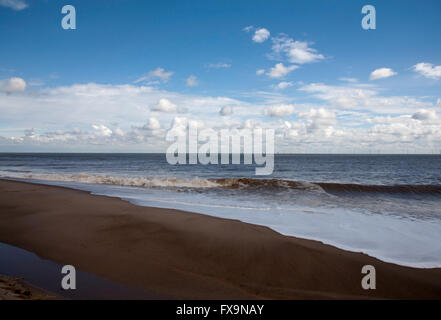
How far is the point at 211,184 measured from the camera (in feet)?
70.2

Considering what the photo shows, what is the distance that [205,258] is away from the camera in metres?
5.46

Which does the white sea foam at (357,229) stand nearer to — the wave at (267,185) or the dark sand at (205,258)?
the dark sand at (205,258)

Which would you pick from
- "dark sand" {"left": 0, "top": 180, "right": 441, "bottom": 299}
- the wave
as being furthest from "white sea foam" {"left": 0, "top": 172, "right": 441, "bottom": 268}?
the wave

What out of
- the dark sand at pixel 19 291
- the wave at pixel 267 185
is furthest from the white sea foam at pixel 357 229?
the wave at pixel 267 185

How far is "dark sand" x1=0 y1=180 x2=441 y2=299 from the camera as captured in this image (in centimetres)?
434

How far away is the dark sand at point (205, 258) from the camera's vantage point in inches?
171

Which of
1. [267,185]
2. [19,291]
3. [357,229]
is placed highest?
[19,291]

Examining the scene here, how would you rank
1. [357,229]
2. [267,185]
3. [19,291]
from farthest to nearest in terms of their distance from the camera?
[267,185] → [357,229] → [19,291]

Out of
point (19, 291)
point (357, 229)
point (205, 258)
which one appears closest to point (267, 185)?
point (357, 229)

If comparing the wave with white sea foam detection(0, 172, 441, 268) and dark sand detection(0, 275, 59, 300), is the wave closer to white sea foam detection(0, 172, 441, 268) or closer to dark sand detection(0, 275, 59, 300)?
white sea foam detection(0, 172, 441, 268)

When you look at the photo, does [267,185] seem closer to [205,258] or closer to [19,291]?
[205,258]
